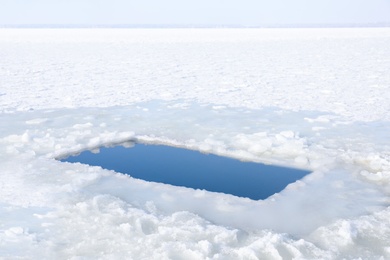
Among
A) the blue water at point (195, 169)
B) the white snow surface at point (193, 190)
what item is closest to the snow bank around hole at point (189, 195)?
the white snow surface at point (193, 190)

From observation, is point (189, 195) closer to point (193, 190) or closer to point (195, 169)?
point (193, 190)

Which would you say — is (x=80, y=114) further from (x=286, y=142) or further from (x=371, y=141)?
(x=371, y=141)

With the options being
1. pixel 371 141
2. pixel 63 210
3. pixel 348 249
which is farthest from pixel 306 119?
pixel 63 210

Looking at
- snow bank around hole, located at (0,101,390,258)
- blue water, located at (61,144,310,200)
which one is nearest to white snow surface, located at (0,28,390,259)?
snow bank around hole, located at (0,101,390,258)

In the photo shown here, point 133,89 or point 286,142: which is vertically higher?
point 286,142

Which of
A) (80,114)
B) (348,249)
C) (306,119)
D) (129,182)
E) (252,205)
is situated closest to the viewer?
(348,249)

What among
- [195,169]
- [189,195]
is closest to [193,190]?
[189,195]
